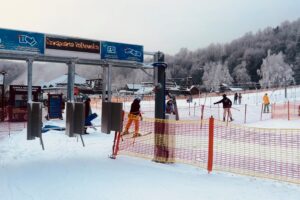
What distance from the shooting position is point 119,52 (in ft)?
38.6

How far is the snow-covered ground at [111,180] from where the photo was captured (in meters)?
6.72

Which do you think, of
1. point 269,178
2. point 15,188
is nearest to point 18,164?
point 15,188

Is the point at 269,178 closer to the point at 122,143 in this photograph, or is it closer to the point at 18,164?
the point at 122,143

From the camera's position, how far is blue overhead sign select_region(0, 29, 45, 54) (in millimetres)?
10000

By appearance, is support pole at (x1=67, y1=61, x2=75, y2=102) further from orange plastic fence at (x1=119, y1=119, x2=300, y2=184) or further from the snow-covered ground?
orange plastic fence at (x1=119, y1=119, x2=300, y2=184)

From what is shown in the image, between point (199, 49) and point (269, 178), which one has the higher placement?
point (199, 49)

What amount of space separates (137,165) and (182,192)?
7.87 ft

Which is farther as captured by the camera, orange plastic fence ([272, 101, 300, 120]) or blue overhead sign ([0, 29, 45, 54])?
orange plastic fence ([272, 101, 300, 120])

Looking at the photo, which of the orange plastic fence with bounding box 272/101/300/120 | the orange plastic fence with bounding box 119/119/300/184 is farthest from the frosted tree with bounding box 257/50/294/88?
the orange plastic fence with bounding box 119/119/300/184

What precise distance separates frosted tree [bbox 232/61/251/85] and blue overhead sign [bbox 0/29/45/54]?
12457cm

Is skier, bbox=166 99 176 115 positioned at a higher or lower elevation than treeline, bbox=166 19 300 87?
lower

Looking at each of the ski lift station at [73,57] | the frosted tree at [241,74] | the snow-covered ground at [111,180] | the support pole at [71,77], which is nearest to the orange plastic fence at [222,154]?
the snow-covered ground at [111,180]

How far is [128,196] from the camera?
6574 millimetres

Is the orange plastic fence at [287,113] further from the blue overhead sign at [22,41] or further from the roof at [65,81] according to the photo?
the blue overhead sign at [22,41]
